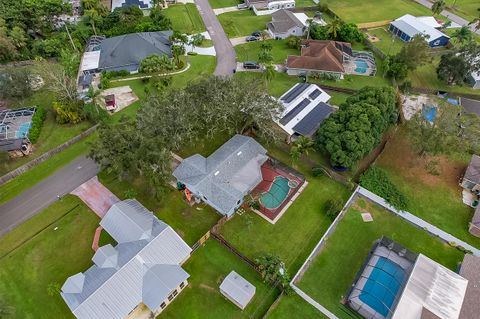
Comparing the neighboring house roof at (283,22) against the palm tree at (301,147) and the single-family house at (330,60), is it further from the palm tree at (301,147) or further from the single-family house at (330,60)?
the palm tree at (301,147)

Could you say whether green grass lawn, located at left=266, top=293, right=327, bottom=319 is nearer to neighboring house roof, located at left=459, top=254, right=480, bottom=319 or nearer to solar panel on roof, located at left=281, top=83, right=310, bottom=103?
neighboring house roof, located at left=459, top=254, right=480, bottom=319

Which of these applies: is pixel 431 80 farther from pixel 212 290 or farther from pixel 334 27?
pixel 212 290

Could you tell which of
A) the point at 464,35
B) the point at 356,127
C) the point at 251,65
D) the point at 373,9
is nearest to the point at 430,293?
the point at 356,127

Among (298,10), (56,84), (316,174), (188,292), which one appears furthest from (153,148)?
(298,10)

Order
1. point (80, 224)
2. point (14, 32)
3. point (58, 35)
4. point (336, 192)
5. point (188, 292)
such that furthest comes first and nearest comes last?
point (58, 35), point (14, 32), point (336, 192), point (80, 224), point (188, 292)

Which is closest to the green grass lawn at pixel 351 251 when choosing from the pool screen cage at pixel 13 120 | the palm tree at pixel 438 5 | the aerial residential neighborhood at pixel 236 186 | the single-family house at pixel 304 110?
the aerial residential neighborhood at pixel 236 186

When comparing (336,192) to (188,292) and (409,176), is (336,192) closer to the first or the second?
(409,176)
